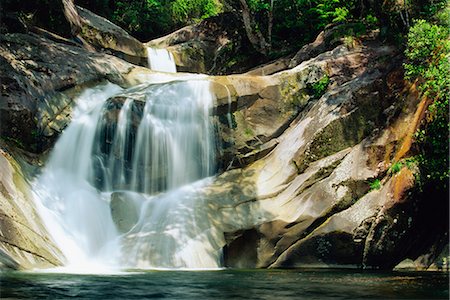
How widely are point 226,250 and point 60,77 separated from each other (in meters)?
7.01

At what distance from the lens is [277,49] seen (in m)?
21.0

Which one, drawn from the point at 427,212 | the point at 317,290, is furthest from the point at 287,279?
the point at 427,212

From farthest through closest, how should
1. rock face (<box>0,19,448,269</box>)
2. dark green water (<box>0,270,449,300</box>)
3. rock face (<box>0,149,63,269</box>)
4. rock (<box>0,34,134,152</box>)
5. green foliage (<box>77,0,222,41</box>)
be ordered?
green foliage (<box>77,0,222,41</box>)
rock (<box>0,34,134,152</box>)
rock face (<box>0,19,448,269</box>)
rock face (<box>0,149,63,269</box>)
dark green water (<box>0,270,449,300</box>)

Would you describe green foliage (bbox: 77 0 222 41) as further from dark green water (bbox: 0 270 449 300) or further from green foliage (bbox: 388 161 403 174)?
dark green water (bbox: 0 270 449 300)

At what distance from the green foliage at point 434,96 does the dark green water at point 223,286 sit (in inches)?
96.3

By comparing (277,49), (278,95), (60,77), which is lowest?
(278,95)

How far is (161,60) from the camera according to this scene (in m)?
21.5

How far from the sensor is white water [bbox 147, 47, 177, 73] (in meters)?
21.2

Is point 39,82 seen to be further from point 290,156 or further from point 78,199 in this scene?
point 290,156

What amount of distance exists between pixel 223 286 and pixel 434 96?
20.6ft

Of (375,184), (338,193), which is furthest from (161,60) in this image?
(375,184)

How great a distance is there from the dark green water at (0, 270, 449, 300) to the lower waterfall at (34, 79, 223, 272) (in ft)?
8.10

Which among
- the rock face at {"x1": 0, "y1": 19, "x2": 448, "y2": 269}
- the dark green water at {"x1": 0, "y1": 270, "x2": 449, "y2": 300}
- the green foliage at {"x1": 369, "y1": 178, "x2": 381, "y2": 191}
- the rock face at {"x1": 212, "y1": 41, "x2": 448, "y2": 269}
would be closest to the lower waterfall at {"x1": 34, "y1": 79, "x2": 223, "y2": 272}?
the rock face at {"x1": 0, "y1": 19, "x2": 448, "y2": 269}

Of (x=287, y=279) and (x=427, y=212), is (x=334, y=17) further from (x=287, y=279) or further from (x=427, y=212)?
(x=287, y=279)
